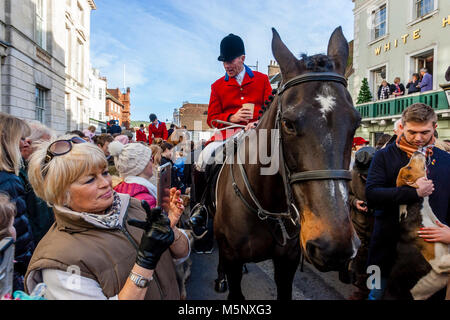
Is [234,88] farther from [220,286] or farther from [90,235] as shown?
[220,286]

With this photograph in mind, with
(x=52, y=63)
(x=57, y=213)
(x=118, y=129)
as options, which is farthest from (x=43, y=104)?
(x=57, y=213)

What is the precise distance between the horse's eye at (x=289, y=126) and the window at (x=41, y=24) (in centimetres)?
1649

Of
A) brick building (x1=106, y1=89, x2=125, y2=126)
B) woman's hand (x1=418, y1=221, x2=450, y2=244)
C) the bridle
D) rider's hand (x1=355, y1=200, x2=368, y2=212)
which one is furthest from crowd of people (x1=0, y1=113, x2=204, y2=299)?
brick building (x1=106, y1=89, x2=125, y2=126)

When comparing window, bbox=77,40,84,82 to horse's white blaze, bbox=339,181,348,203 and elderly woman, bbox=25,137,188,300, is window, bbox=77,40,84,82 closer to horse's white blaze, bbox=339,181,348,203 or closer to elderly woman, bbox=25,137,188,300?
elderly woman, bbox=25,137,188,300

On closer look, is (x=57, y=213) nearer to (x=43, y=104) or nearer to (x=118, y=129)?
(x=118, y=129)

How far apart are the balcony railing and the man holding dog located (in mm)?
12718

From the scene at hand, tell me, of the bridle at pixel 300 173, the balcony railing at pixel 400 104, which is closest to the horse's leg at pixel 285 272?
the bridle at pixel 300 173

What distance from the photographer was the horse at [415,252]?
2232 millimetres

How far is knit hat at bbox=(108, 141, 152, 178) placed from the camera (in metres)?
2.81

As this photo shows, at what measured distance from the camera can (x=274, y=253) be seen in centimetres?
256

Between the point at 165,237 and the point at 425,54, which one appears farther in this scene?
the point at 425,54

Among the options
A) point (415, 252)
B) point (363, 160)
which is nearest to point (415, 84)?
point (363, 160)

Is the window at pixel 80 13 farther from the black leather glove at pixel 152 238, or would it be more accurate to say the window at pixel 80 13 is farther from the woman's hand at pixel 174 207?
the black leather glove at pixel 152 238

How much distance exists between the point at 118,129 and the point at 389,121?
15843mm
